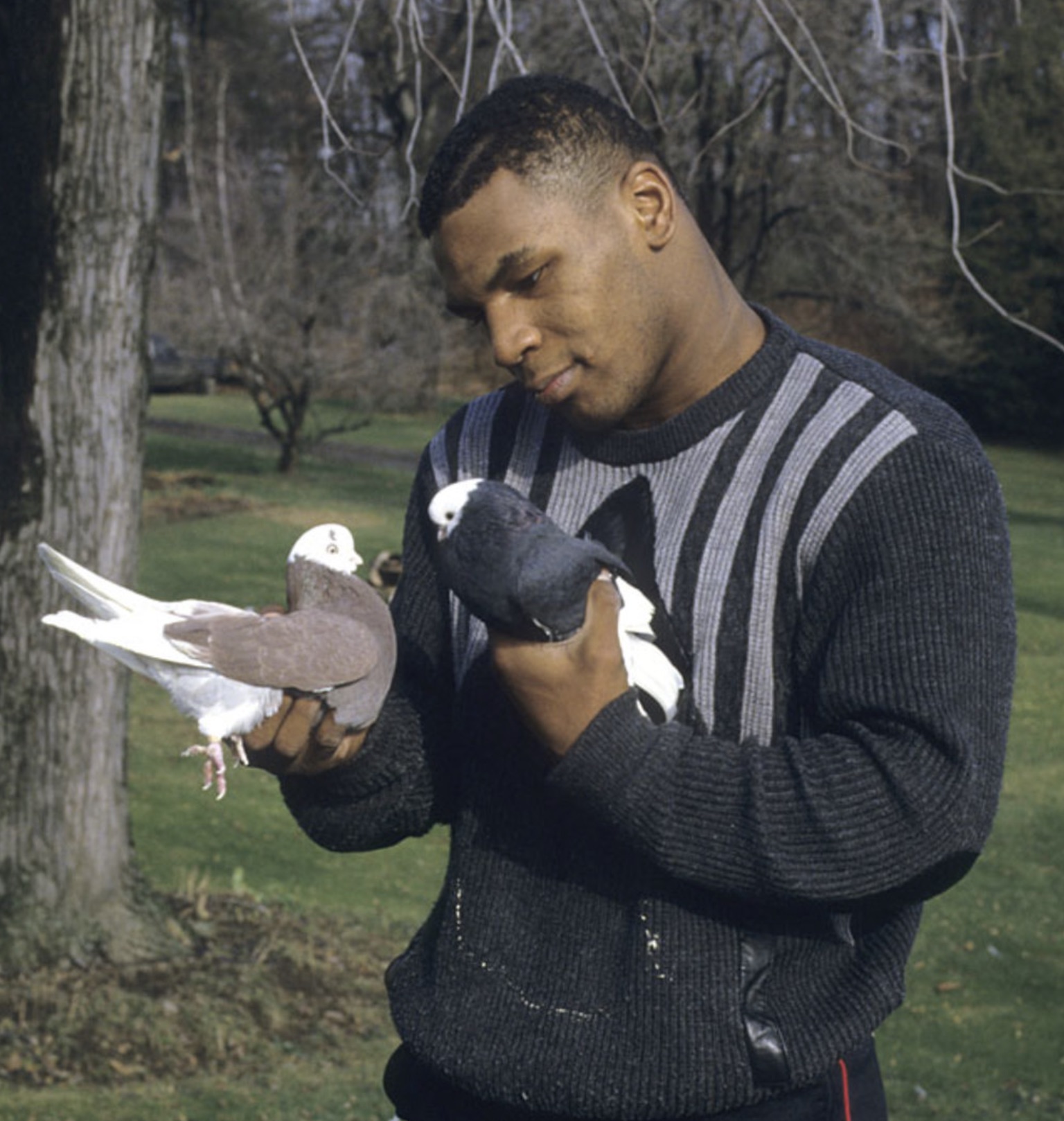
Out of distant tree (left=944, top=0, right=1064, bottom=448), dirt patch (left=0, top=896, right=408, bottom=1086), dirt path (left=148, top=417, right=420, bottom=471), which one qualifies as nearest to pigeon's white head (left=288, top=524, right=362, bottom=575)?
dirt patch (left=0, top=896, right=408, bottom=1086)

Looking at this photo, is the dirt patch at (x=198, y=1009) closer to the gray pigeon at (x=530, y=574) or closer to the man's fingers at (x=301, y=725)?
the man's fingers at (x=301, y=725)

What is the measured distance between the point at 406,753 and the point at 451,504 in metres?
0.42

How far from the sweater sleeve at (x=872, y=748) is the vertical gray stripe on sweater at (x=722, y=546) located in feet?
0.32

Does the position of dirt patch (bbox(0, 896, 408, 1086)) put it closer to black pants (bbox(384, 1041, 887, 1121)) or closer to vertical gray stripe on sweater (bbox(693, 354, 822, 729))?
black pants (bbox(384, 1041, 887, 1121))

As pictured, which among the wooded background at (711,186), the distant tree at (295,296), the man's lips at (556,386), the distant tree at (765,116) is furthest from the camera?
the distant tree at (295,296)

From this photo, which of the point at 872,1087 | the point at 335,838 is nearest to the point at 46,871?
the point at 335,838

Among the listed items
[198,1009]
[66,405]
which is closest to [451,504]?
[66,405]

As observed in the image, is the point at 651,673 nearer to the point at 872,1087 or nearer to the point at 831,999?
the point at 831,999

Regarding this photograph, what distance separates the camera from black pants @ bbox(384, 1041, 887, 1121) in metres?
1.78

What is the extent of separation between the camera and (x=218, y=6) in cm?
2950

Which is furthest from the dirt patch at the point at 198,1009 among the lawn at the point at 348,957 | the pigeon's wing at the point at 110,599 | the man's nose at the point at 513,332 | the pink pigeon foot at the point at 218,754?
the man's nose at the point at 513,332

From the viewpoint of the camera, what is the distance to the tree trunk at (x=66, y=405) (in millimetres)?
4395

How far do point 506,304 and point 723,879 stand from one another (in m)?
0.73

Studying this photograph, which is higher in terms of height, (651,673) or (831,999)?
(651,673)
